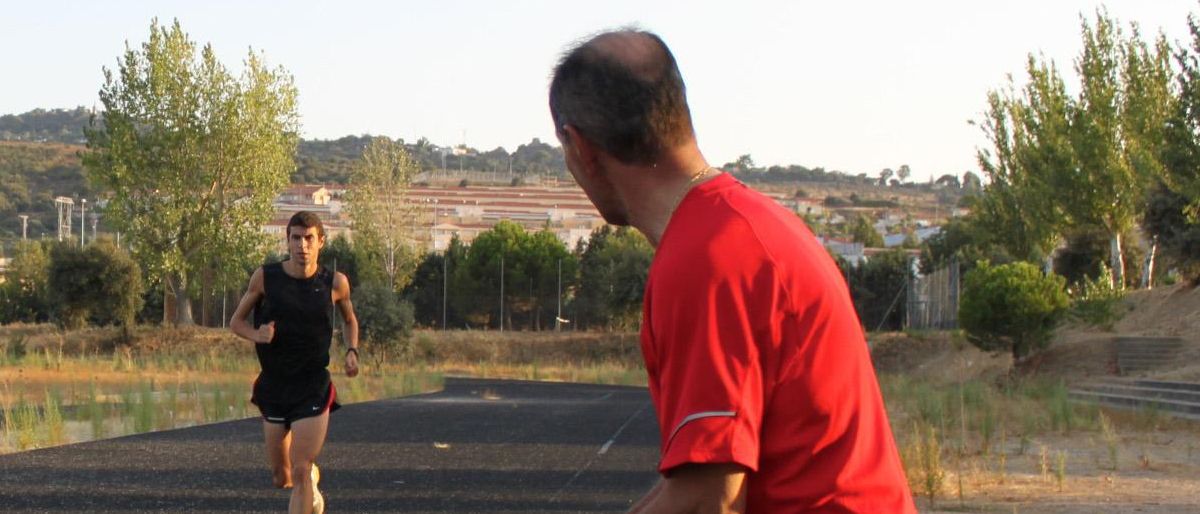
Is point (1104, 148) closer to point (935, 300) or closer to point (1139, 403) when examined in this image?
point (935, 300)

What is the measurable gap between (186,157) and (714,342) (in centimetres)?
4963

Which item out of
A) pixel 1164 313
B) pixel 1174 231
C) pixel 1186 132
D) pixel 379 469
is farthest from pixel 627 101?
pixel 1174 231

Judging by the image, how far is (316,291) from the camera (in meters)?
9.47

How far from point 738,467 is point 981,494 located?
1143 centimetres

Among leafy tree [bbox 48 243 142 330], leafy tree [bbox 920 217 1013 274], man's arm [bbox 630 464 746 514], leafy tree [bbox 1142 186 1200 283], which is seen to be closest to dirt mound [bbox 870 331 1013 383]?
leafy tree [bbox 1142 186 1200 283]

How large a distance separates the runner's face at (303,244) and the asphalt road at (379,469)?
185 cm

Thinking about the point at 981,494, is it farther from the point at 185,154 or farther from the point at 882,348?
the point at 185,154

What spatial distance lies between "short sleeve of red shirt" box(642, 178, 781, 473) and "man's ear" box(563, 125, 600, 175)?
31cm

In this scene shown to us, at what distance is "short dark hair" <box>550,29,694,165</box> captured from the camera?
109 inches

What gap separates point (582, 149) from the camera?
2.86 m

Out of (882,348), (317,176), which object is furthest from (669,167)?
(317,176)

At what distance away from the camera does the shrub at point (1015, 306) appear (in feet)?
119

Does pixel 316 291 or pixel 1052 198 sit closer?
pixel 316 291

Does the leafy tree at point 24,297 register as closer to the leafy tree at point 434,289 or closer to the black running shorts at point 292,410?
the leafy tree at point 434,289
